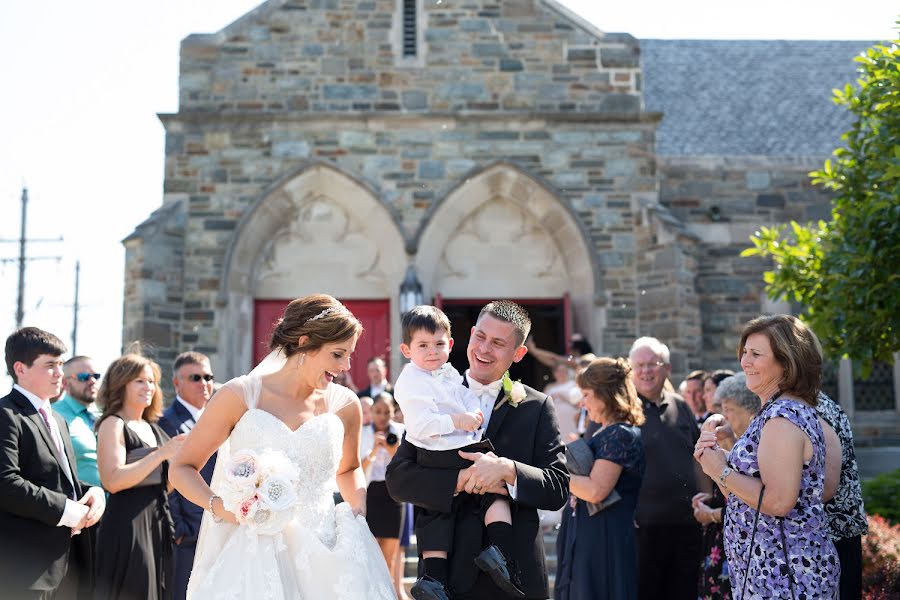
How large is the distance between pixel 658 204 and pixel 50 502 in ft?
29.0

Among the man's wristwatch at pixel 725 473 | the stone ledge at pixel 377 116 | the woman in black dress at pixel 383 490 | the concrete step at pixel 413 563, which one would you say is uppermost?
the stone ledge at pixel 377 116

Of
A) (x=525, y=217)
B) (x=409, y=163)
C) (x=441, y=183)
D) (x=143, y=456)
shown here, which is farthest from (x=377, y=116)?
(x=143, y=456)

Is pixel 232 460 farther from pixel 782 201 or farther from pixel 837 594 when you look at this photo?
pixel 782 201

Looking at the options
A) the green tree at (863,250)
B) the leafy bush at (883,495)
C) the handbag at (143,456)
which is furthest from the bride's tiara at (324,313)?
the leafy bush at (883,495)

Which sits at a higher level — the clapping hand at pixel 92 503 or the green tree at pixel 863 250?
the green tree at pixel 863 250

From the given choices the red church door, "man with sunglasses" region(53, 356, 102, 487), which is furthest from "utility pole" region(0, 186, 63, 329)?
"man with sunglasses" region(53, 356, 102, 487)

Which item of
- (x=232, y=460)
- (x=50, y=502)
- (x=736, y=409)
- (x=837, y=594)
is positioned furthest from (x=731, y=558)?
(x=50, y=502)

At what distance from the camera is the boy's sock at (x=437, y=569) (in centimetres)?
371

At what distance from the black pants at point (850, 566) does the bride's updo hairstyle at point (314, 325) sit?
240 centimetres

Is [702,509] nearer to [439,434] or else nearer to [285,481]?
[439,434]

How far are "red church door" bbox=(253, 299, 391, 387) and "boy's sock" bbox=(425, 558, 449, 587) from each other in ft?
27.6

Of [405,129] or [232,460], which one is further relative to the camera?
[405,129]

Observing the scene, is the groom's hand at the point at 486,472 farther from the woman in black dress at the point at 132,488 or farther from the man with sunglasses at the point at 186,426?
the man with sunglasses at the point at 186,426

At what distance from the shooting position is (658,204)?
467 inches
